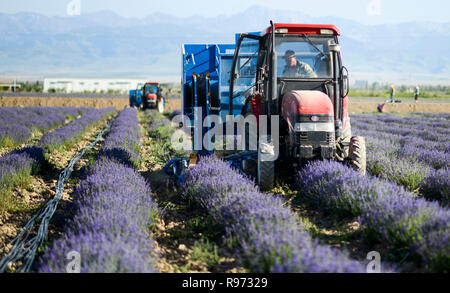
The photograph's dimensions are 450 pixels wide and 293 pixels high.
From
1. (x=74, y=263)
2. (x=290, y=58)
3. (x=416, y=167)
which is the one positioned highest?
(x=290, y=58)

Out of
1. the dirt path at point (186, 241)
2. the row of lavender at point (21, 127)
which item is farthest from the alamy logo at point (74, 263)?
the row of lavender at point (21, 127)

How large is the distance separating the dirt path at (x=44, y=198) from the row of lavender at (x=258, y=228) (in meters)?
1.60

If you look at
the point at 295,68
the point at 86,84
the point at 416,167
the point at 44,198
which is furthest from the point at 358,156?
the point at 86,84

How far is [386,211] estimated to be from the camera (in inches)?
166

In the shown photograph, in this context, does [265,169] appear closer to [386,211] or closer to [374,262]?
[386,211]

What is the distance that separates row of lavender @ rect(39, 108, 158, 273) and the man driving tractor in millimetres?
2518

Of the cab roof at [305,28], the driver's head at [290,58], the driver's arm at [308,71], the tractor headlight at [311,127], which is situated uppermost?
the cab roof at [305,28]

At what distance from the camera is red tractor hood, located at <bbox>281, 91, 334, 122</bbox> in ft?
19.6

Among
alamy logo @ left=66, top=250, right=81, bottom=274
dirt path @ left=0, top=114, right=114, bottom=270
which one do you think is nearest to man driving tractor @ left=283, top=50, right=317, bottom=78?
dirt path @ left=0, top=114, right=114, bottom=270

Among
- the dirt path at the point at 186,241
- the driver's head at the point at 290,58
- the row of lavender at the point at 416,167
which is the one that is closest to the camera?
the dirt path at the point at 186,241

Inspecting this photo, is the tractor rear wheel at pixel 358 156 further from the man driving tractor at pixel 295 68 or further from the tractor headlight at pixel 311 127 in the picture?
the man driving tractor at pixel 295 68

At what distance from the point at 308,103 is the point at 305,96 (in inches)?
4.4

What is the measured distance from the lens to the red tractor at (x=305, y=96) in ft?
19.9

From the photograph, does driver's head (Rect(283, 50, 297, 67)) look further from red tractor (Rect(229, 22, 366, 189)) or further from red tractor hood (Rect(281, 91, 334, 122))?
red tractor hood (Rect(281, 91, 334, 122))
